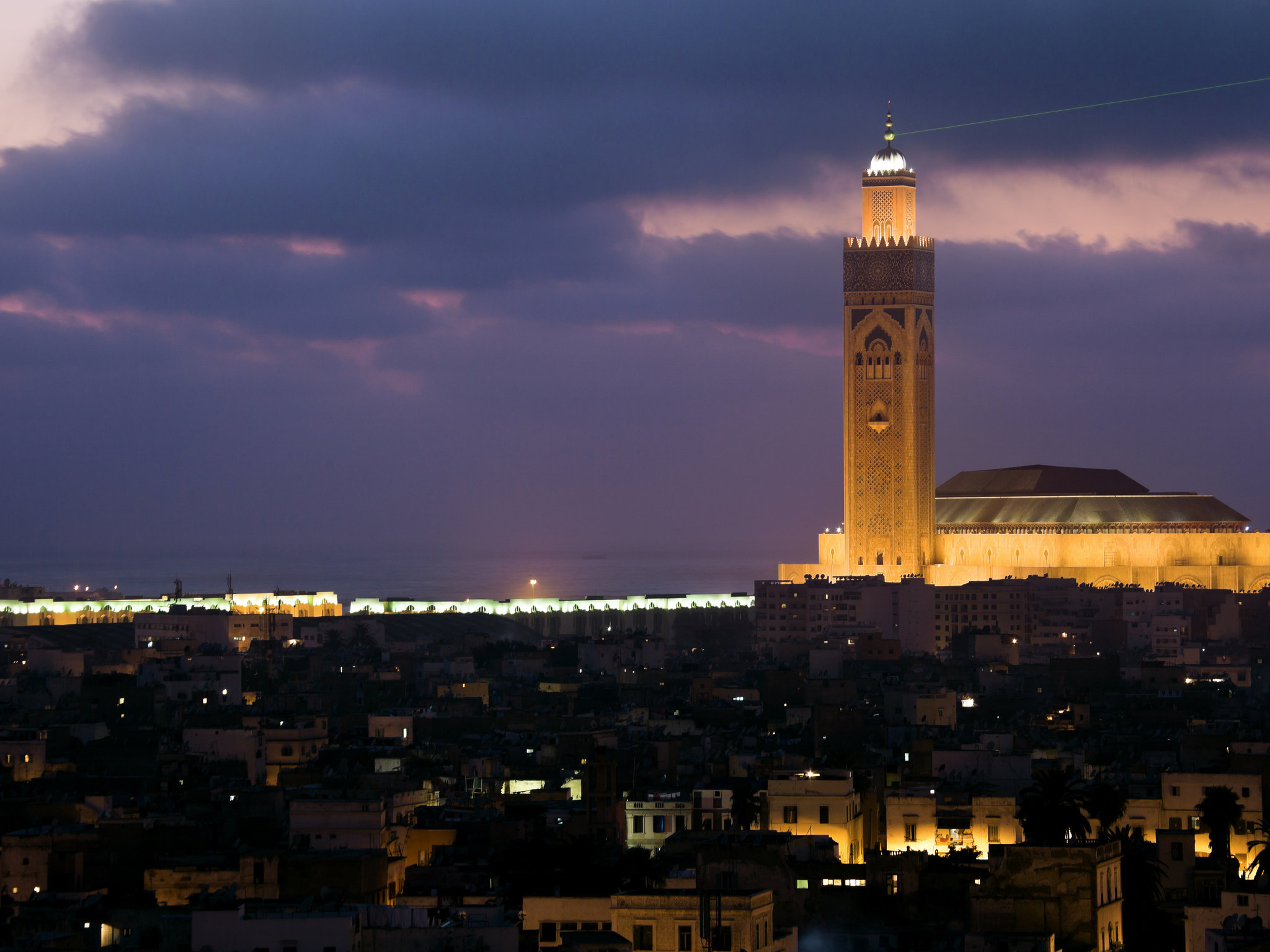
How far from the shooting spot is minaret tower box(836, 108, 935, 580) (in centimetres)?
13425

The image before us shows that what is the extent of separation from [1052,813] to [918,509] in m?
96.3

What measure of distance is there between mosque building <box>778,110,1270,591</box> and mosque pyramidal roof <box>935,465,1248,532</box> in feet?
0.42

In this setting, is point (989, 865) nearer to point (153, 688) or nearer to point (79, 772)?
point (79, 772)

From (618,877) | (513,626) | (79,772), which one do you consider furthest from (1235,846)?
(513,626)

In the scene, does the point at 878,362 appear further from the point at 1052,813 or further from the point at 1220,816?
the point at 1052,813

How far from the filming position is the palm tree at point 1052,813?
39.7 m

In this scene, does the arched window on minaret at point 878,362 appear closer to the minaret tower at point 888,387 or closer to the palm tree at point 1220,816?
the minaret tower at point 888,387

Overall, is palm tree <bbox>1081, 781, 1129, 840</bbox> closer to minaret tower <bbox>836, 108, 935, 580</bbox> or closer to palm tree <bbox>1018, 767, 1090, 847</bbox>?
palm tree <bbox>1018, 767, 1090, 847</bbox>

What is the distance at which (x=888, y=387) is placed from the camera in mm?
134750

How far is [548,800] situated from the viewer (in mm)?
46688

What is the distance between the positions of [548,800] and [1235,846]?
11.1m

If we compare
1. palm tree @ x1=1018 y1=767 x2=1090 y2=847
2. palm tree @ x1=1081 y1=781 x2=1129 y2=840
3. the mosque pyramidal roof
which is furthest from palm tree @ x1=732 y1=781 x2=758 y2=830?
the mosque pyramidal roof

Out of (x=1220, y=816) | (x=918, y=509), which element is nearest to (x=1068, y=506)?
(x=918, y=509)

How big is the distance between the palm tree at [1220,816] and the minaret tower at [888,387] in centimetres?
9010
